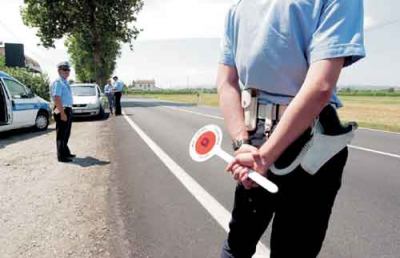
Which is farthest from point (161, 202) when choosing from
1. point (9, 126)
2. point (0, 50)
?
point (0, 50)

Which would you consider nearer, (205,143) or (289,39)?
(289,39)

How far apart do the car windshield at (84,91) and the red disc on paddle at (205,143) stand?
1992 cm

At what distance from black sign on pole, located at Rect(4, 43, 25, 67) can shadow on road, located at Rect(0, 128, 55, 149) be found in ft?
63.1

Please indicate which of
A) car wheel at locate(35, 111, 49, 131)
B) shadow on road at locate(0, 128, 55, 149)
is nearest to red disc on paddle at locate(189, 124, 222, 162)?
shadow on road at locate(0, 128, 55, 149)

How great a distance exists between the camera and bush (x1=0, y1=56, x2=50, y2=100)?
21.3 m

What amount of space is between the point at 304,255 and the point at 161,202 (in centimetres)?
372

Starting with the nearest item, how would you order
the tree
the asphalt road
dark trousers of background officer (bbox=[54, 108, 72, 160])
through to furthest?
1. the asphalt road
2. dark trousers of background officer (bbox=[54, 108, 72, 160])
3. the tree

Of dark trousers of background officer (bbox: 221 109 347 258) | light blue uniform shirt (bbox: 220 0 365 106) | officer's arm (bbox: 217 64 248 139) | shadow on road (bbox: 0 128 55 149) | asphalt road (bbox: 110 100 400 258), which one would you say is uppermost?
light blue uniform shirt (bbox: 220 0 365 106)

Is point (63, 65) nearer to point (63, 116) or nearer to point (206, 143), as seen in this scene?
point (63, 116)

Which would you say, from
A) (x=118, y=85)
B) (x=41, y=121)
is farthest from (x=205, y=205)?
(x=118, y=85)

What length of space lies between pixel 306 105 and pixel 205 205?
377cm

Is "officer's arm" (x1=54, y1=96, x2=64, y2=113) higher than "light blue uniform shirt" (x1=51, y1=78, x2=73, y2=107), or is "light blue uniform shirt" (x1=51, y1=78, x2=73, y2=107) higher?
"light blue uniform shirt" (x1=51, y1=78, x2=73, y2=107)

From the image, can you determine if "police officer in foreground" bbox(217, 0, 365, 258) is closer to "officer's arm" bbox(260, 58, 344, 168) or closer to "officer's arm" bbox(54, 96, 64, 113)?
"officer's arm" bbox(260, 58, 344, 168)

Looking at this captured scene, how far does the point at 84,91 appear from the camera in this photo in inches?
851
